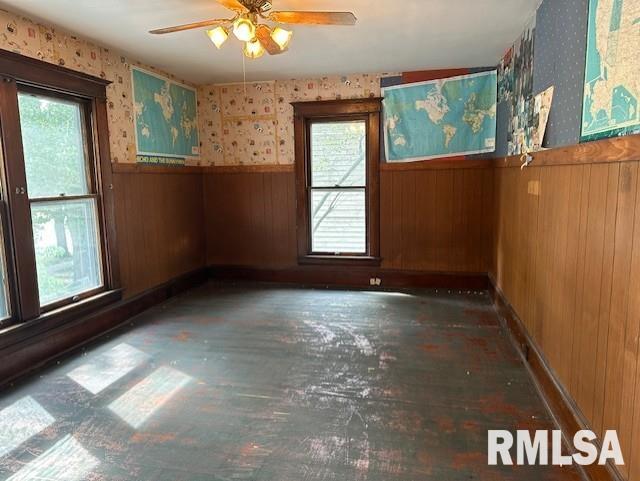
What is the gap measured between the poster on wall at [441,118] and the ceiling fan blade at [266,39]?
235 cm

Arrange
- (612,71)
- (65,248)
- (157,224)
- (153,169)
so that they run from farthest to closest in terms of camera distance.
Answer: (157,224) < (153,169) < (65,248) < (612,71)

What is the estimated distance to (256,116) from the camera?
5.50m

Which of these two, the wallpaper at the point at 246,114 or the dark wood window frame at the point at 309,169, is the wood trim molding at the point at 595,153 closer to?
the dark wood window frame at the point at 309,169

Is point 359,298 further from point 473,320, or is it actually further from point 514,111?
point 514,111

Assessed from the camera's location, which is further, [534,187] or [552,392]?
[534,187]

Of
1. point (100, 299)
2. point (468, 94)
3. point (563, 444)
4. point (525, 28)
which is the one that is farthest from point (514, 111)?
point (100, 299)

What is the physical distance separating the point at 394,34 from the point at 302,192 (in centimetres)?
229

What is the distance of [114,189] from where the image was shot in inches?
161

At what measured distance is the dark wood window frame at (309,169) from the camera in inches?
203

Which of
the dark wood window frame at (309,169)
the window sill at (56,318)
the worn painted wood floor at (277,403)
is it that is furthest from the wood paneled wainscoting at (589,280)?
the window sill at (56,318)

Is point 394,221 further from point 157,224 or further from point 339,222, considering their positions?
point 157,224

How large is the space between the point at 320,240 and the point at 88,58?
3.16 metres

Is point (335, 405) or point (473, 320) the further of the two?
point (473, 320)

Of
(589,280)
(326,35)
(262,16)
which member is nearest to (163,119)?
(326,35)
